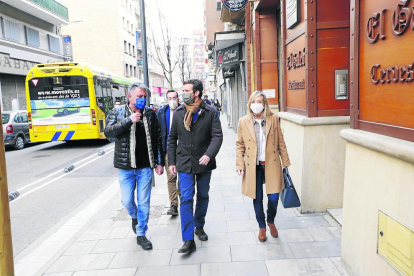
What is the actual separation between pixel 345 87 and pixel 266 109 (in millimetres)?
1600

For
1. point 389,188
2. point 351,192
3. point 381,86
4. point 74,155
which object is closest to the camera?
point 389,188

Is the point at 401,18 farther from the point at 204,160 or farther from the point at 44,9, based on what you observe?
the point at 44,9

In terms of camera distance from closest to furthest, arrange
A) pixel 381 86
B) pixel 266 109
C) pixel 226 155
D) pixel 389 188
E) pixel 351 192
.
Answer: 1. pixel 389 188
2. pixel 381 86
3. pixel 351 192
4. pixel 266 109
5. pixel 226 155

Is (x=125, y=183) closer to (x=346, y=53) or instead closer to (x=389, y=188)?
(x=389, y=188)

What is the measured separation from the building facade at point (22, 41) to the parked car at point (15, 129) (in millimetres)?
7327

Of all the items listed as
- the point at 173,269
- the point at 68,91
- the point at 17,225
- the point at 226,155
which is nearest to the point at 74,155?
the point at 68,91

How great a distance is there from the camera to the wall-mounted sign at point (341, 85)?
507cm

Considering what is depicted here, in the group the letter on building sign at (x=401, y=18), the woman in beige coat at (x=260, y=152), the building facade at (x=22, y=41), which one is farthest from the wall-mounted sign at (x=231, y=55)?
the building facade at (x=22, y=41)

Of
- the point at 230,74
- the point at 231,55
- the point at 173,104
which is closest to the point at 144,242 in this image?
the point at 173,104

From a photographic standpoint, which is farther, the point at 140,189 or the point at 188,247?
the point at 140,189

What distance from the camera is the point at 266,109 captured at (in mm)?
4219

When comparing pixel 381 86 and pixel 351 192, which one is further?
pixel 351 192

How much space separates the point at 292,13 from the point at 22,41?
83.7 ft

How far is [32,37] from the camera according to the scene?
91.0ft
